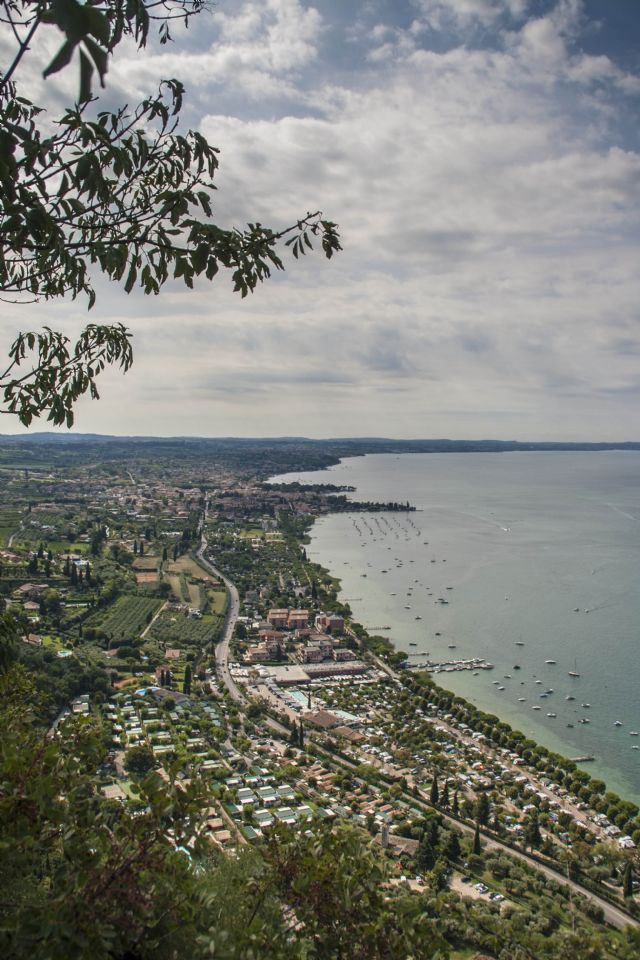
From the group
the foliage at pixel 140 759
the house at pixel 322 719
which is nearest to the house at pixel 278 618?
the house at pixel 322 719

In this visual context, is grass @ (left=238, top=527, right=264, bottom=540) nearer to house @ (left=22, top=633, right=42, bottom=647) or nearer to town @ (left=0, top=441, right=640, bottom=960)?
town @ (left=0, top=441, right=640, bottom=960)

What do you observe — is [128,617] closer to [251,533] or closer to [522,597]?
[522,597]

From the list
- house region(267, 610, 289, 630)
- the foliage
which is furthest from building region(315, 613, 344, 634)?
the foliage

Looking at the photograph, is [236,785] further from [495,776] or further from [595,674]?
[595,674]

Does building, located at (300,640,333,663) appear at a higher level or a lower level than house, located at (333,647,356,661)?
lower

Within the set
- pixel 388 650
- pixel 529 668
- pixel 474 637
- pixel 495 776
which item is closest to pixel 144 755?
pixel 495 776

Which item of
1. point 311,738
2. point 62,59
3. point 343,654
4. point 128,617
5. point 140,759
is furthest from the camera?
point 128,617

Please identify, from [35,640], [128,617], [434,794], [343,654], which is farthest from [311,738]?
[128,617]
